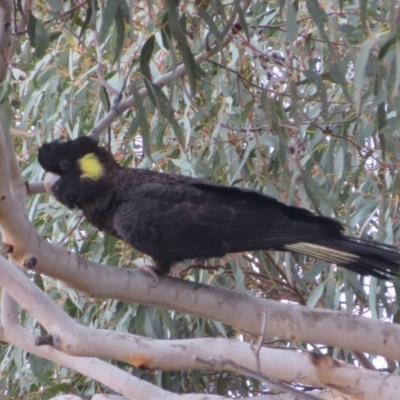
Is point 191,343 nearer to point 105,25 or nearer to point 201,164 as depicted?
point 105,25

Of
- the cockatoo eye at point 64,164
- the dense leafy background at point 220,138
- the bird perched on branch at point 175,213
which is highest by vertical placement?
the dense leafy background at point 220,138

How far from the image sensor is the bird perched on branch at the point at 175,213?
2.16 meters

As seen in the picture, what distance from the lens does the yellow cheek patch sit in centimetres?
239

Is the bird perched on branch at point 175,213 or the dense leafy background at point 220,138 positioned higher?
the dense leafy background at point 220,138

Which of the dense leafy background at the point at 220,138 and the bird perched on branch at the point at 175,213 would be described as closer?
the bird perched on branch at the point at 175,213

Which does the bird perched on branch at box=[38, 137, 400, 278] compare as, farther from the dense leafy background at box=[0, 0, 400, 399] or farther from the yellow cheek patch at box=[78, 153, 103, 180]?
the dense leafy background at box=[0, 0, 400, 399]

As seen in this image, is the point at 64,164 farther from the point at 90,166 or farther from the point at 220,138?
the point at 220,138

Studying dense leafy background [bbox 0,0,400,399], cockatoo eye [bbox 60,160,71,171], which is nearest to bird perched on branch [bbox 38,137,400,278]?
cockatoo eye [bbox 60,160,71,171]

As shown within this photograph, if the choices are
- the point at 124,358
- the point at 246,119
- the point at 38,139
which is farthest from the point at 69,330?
the point at 38,139

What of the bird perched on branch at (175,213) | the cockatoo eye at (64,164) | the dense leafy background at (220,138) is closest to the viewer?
the bird perched on branch at (175,213)

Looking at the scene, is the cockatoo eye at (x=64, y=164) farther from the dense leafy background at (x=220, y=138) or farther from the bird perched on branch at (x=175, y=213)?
the dense leafy background at (x=220, y=138)

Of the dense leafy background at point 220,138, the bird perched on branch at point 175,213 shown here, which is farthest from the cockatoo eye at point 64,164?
the dense leafy background at point 220,138

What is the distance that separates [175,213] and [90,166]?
12.8 inches

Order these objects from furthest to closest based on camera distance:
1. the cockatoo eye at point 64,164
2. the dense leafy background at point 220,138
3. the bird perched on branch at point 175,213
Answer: the dense leafy background at point 220,138 < the cockatoo eye at point 64,164 < the bird perched on branch at point 175,213
